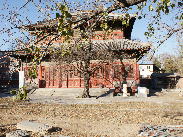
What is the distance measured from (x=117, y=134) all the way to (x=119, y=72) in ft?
49.2

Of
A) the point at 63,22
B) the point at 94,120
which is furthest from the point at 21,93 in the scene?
the point at 94,120

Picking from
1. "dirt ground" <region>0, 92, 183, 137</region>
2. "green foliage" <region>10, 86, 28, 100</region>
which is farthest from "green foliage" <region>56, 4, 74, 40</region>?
"dirt ground" <region>0, 92, 183, 137</region>

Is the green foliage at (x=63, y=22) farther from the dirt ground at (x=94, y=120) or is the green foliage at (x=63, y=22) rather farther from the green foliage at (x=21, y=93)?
the dirt ground at (x=94, y=120)

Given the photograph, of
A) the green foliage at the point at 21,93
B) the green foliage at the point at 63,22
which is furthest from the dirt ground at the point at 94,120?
the green foliage at the point at 63,22

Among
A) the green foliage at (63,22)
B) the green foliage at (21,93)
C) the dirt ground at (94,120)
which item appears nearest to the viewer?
the green foliage at (63,22)

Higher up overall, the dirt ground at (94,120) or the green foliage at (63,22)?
the green foliage at (63,22)

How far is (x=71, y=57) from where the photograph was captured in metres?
17.1

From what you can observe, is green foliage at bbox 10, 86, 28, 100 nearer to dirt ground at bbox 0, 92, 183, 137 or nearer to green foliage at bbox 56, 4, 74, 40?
green foliage at bbox 56, 4, 74, 40

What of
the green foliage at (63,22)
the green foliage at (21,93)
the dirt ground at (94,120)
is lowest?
the dirt ground at (94,120)

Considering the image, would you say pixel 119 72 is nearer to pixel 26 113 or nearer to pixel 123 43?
pixel 123 43

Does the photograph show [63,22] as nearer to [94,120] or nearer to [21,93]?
[21,93]

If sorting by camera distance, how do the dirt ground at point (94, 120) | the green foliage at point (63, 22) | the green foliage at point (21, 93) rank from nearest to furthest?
the green foliage at point (63, 22) → the green foliage at point (21, 93) → the dirt ground at point (94, 120)

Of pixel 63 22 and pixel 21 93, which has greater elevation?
pixel 63 22

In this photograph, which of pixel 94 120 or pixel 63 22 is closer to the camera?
pixel 63 22
